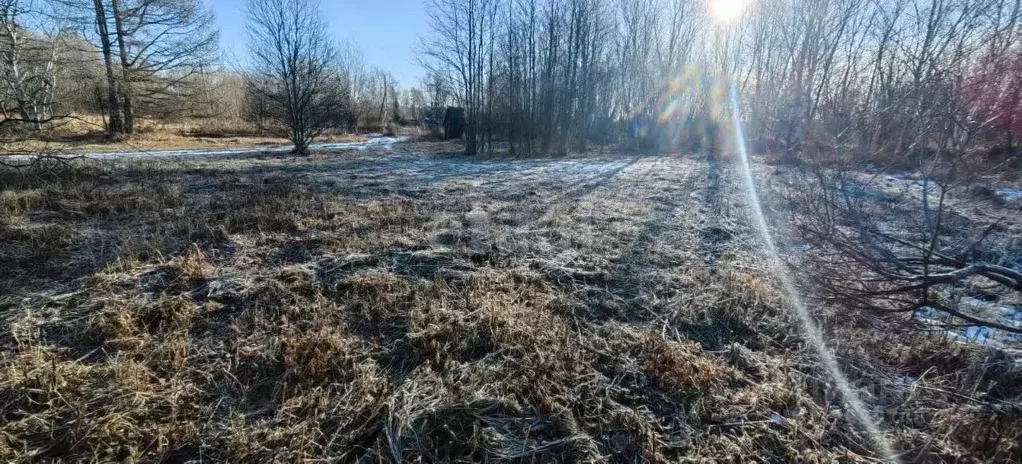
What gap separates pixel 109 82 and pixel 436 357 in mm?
23370

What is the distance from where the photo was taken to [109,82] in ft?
54.3

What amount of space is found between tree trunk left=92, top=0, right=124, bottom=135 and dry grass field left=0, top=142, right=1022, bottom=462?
17.7 meters

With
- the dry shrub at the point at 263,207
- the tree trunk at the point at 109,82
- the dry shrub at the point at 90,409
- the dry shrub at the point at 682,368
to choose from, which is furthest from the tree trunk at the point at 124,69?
the dry shrub at the point at 682,368

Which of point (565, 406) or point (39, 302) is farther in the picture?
point (39, 302)

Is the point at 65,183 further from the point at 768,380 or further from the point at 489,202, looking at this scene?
the point at 768,380

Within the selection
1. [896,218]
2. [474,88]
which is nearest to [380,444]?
[896,218]

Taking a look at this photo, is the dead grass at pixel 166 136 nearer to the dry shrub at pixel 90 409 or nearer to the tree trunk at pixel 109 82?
the tree trunk at pixel 109 82

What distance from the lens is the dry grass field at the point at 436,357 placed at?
183 centimetres

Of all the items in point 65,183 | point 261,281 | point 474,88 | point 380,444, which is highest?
point 474,88

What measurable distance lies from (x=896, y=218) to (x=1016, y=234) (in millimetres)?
1282

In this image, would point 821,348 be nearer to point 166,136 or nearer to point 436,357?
point 436,357

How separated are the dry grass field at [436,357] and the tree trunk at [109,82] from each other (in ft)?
58.1

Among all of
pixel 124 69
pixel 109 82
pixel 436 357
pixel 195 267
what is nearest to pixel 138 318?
pixel 195 267

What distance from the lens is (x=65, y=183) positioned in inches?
271
